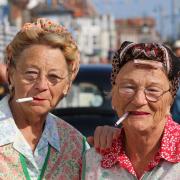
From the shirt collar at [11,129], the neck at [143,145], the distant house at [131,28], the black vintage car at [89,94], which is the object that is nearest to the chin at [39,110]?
the shirt collar at [11,129]

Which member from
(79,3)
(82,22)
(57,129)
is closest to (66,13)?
(82,22)

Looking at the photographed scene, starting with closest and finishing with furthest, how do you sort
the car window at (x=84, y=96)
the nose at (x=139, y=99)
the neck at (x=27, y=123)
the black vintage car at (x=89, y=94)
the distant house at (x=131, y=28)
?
the nose at (x=139, y=99)
the neck at (x=27, y=123)
the black vintage car at (x=89, y=94)
the car window at (x=84, y=96)
the distant house at (x=131, y=28)

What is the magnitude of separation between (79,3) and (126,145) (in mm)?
66255

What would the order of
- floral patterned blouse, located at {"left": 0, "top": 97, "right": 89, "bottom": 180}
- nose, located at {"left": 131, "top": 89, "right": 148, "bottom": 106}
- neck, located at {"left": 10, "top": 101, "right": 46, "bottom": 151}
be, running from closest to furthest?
nose, located at {"left": 131, "top": 89, "right": 148, "bottom": 106}
floral patterned blouse, located at {"left": 0, "top": 97, "right": 89, "bottom": 180}
neck, located at {"left": 10, "top": 101, "right": 46, "bottom": 151}

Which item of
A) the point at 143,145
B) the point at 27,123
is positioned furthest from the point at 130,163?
the point at 27,123

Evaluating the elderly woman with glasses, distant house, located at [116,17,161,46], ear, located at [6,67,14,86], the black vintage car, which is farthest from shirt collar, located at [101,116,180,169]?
distant house, located at [116,17,161,46]

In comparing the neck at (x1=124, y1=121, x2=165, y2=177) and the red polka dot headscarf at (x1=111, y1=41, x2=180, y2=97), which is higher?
the red polka dot headscarf at (x1=111, y1=41, x2=180, y2=97)

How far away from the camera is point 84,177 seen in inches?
104

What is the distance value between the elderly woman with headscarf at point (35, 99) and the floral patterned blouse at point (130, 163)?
23cm

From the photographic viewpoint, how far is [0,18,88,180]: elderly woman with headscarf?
108 inches

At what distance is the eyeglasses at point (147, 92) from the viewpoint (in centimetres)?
245

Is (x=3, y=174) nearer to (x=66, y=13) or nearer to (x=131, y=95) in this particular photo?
(x=131, y=95)

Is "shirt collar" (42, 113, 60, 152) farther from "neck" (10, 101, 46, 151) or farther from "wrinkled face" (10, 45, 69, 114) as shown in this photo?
"wrinkled face" (10, 45, 69, 114)

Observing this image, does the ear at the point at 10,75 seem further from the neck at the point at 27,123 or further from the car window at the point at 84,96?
the car window at the point at 84,96
